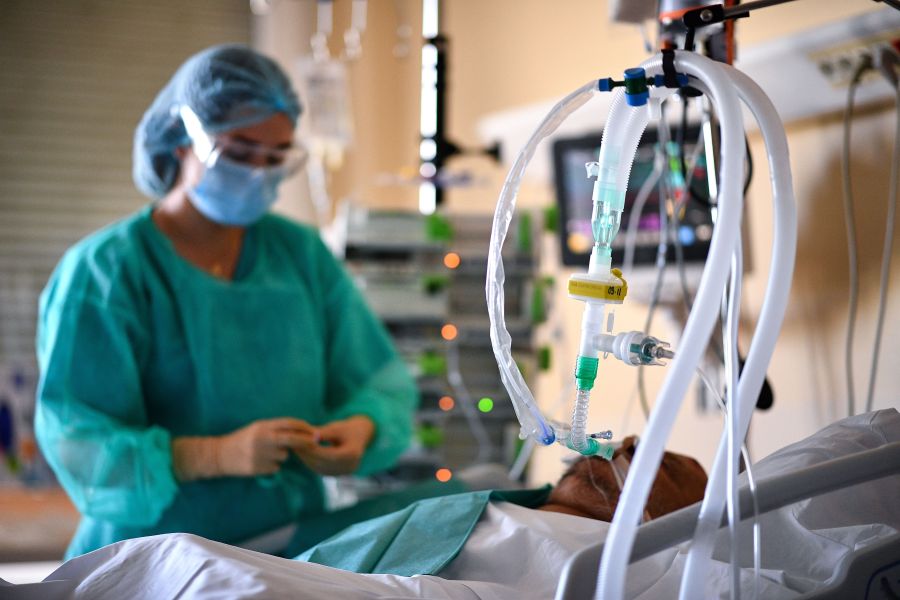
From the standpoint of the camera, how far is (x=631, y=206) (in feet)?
7.04

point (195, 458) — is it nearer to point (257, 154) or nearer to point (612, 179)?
point (257, 154)

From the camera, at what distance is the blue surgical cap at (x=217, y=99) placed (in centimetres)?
177

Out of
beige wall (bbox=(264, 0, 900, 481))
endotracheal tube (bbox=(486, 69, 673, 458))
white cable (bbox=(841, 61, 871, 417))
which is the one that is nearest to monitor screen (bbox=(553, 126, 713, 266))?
beige wall (bbox=(264, 0, 900, 481))

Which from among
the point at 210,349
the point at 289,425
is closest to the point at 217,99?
the point at 210,349

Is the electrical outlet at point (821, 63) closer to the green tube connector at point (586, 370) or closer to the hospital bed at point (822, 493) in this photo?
the hospital bed at point (822, 493)

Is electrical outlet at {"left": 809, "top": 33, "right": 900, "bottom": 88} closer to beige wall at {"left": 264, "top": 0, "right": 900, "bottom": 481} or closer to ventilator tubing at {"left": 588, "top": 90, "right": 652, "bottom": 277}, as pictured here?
beige wall at {"left": 264, "top": 0, "right": 900, "bottom": 481}

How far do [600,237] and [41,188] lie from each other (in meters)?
2.85

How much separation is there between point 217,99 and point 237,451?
0.66m

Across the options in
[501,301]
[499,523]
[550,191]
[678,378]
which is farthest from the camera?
[550,191]

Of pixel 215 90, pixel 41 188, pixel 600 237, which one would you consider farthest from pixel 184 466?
pixel 41 188

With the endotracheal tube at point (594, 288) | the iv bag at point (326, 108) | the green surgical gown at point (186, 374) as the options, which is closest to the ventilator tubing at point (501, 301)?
the endotracheal tube at point (594, 288)

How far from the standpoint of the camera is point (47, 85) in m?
3.31

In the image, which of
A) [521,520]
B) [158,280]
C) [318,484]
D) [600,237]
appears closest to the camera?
[600,237]

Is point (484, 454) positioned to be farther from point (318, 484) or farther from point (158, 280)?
point (158, 280)
